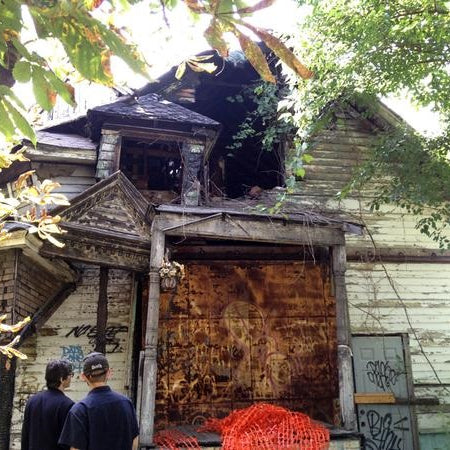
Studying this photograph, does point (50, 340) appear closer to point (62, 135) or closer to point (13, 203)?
point (62, 135)

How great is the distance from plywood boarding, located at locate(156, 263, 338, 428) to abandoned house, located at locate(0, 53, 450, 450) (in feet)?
0.08

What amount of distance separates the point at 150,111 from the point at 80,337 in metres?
4.30

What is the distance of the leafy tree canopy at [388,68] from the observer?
24.8ft

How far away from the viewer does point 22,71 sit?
162 centimetres

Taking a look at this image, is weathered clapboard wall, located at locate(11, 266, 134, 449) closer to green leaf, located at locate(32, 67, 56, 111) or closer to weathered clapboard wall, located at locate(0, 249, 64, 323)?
weathered clapboard wall, located at locate(0, 249, 64, 323)

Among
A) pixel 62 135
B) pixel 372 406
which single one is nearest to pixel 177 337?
pixel 372 406

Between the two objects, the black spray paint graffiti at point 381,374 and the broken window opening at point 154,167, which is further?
the broken window opening at point 154,167

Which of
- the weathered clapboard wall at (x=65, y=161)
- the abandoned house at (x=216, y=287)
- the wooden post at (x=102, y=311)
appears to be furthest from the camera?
the weathered clapboard wall at (x=65, y=161)

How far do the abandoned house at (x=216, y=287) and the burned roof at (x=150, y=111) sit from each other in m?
0.04

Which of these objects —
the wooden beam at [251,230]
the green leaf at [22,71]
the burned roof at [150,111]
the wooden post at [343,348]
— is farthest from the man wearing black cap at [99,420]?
the burned roof at [150,111]

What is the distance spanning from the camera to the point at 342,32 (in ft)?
26.9

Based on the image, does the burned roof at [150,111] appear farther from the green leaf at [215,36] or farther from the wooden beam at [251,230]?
the green leaf at [215,36]

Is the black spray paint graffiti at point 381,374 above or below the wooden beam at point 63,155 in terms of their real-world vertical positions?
below

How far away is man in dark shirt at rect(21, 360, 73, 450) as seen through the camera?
158 inches
